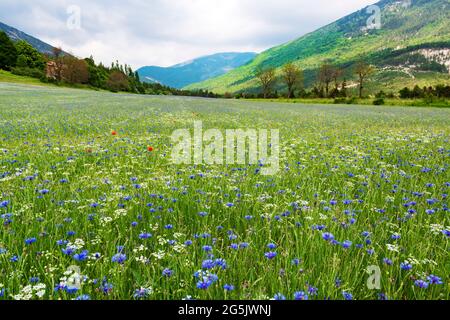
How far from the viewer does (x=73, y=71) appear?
102 meters

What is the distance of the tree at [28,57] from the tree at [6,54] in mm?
2318

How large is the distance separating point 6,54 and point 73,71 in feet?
67.1

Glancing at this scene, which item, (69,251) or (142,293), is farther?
(69,251)

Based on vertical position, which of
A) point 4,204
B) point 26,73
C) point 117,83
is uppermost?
point 117,83

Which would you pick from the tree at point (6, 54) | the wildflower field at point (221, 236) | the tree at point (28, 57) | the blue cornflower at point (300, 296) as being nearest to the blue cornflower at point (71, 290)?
the wildflower field at point (221, 236)

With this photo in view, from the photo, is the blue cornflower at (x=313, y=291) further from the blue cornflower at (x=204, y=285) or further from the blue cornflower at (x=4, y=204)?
the blue cornflower at (x=4, y=204)

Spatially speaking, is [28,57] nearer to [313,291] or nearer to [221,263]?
[221,263]

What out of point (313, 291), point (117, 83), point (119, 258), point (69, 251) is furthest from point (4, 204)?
point (117, 83)

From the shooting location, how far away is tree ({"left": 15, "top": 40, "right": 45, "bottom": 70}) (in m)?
97.2

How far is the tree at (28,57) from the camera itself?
9723cm

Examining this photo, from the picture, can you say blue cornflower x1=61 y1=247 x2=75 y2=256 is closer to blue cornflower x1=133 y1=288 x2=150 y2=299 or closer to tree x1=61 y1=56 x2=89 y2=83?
blue cornflower x1=133 y1=288 x2=150 y2=299
